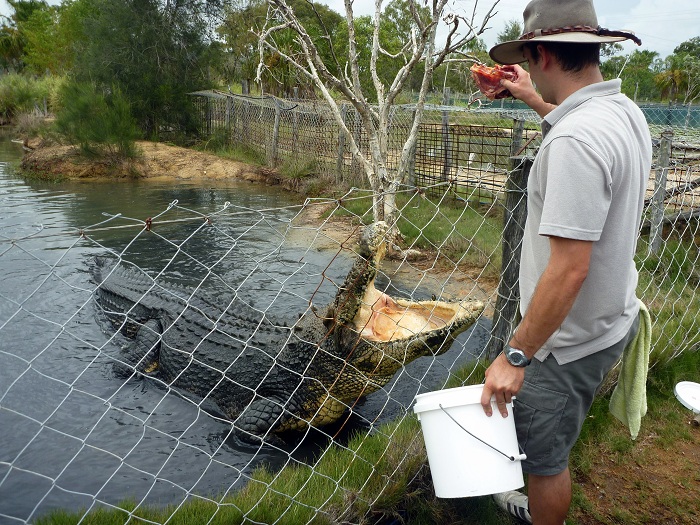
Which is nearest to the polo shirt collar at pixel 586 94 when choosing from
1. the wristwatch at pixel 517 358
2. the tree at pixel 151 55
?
the wristwatch at pixel 517 358

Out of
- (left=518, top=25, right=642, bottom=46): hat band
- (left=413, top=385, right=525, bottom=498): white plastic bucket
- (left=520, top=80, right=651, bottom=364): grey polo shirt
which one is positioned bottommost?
(left=413, top=385, right=525, bottom=498): white plastic bucket

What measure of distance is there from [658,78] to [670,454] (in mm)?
35797

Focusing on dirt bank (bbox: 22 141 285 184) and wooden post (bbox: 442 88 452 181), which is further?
dirt bank (bbox: 22 141 285 184)

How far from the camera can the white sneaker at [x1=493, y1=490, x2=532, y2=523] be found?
211cm

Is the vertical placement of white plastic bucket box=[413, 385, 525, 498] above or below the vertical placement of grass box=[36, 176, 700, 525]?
above

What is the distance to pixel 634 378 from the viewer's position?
6.51 feet

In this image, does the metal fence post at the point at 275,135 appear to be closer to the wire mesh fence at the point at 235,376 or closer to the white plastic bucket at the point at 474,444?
the wire mesh fence at the point at 235,376

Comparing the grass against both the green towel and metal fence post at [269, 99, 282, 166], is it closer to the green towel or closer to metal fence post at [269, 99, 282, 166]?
the green towel

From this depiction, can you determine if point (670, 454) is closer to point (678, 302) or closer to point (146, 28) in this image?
point (678, 302)

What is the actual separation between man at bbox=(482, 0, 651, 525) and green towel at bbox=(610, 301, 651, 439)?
0.12 meters

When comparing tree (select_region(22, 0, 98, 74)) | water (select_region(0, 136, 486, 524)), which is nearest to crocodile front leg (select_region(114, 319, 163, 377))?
water (select_region(0, 136, 486, 524))

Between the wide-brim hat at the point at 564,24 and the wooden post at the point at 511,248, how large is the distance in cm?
90

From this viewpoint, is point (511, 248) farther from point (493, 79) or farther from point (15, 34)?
point (15, 34)

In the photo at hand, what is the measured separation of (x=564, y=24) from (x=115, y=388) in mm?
3540
